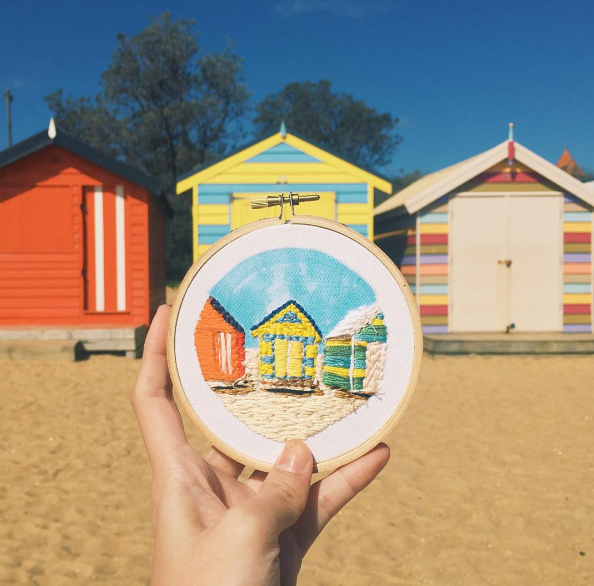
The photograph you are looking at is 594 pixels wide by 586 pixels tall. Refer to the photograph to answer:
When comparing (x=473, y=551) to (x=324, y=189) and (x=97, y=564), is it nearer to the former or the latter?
(x=97, y=564)

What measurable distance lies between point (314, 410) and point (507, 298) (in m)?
8.92

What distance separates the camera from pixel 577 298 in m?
9.83

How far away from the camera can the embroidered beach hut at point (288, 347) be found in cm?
157

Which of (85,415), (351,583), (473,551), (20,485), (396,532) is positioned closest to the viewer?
(351,583)

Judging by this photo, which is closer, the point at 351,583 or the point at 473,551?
the point at 351,583

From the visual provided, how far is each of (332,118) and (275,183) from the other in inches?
1379

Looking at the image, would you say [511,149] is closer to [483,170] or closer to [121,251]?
[483,170]

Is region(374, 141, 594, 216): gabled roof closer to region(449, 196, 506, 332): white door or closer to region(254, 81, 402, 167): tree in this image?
region(449, 196, 506, 332): white door

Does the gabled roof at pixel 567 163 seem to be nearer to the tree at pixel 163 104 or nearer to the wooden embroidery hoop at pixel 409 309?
the tree at pixel 163 104

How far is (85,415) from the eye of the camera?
598 centimetres

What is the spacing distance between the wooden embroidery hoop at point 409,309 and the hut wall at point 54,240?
8.22 m

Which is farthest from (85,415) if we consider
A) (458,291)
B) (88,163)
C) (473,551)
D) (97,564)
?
(458,291)

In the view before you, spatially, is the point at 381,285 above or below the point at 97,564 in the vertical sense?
above

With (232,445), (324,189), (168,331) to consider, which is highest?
(324,189)
